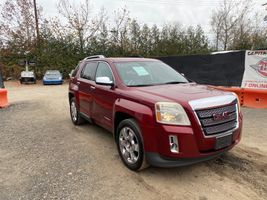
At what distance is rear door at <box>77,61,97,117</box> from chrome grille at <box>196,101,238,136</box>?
8.85 ft

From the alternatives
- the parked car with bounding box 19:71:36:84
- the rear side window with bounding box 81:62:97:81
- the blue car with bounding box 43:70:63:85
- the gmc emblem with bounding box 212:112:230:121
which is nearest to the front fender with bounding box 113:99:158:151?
the gmc emblem with bounding box 212:112:230:121

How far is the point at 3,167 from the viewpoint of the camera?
4.39 metres

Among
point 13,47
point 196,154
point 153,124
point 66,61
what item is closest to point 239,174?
point 196,154

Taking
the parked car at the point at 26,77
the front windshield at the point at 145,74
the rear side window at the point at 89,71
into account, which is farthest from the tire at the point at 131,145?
the parked car at the point at 26,77

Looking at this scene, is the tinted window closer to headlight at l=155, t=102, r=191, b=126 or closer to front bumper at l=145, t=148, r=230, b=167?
headlight at l=155, t=102, r=191, b=126

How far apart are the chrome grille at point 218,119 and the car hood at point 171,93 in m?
0.24

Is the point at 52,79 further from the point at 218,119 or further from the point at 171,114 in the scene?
the point at 218,119

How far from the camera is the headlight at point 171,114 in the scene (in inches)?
134

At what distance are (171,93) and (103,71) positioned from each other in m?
1.96

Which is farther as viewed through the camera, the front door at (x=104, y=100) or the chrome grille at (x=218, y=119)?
the front door at (x=104, y=100)

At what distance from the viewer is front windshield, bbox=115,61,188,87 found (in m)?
4.61

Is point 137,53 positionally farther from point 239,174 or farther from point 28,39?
point 239,174

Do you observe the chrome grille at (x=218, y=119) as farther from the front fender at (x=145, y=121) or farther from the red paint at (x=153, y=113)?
the front fender at (x=145, y=121)

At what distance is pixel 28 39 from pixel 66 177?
25220mm
